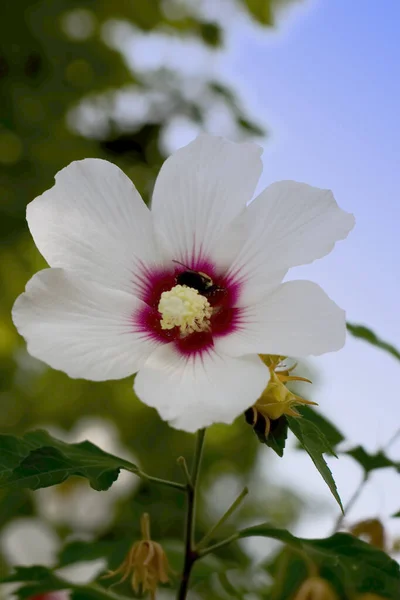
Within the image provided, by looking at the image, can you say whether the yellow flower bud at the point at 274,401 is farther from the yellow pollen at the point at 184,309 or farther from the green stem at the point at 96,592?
the green stem at the point at 96,592

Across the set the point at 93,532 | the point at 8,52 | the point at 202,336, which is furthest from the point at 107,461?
the point at 8,52

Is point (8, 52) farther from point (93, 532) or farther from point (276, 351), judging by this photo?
point (276, 351)

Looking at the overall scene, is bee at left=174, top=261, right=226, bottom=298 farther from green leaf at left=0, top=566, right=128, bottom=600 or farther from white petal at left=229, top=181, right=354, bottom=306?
green leaf at left=0, top=566, right=128, bottom=600

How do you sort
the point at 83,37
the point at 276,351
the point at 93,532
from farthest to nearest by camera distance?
1. the point at 83,37
2. the point at 93,532
3. the point at 276,351

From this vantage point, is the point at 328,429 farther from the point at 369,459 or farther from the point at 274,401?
the point at 274,401

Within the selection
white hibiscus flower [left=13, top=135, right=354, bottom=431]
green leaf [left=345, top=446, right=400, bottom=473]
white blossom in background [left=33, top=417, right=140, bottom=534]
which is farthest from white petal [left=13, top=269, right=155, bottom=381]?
white blossom in background [left=33, top=417, right=140, bottom=534]

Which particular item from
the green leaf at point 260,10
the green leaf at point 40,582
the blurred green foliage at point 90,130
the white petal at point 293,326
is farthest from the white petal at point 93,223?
the green leaf at point 260,10
